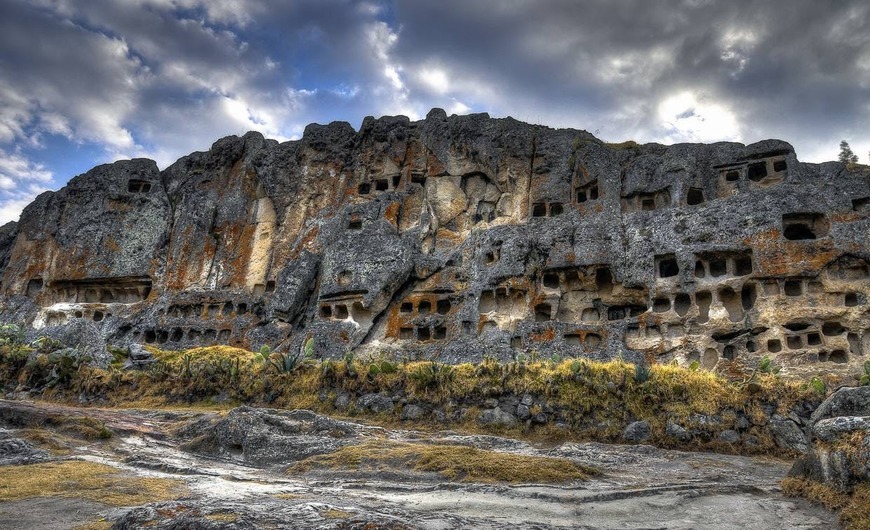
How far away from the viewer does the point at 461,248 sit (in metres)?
35.8

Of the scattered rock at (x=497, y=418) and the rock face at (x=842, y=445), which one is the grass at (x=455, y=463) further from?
the scattered rock at (x=497, y=418)

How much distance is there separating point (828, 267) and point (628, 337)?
30.5ft

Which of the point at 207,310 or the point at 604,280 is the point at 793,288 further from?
the point at 207,310

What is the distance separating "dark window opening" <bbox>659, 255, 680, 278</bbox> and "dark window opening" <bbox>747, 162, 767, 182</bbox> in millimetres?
8169

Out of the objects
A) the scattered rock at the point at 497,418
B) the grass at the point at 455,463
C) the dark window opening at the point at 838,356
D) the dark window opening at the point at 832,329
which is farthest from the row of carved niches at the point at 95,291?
the dark window opening at the point at 838,356

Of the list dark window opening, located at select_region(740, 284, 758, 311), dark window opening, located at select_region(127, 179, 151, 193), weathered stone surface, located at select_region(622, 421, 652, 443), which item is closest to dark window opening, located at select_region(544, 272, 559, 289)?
dark window opening, located at select_region(740, 284, 758, 311)

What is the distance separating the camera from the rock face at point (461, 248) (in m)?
28.1

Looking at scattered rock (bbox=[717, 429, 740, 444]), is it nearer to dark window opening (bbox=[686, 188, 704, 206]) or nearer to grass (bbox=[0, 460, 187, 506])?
grass (bbox=[0, 460, 187, 506])

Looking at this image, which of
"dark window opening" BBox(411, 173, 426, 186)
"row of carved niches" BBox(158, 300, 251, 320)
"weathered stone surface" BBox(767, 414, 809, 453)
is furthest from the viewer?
"dark window opening" BBox(411, 173, 426, 186)

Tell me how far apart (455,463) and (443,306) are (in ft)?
80.0

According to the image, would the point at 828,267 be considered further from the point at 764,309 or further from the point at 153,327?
the point at 153,327

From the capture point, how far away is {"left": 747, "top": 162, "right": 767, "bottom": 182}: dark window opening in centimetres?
3450

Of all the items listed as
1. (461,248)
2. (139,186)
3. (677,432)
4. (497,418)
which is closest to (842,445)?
(677,432)

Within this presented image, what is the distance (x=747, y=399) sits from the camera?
48.7ft
